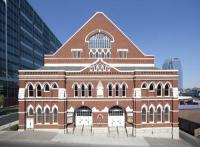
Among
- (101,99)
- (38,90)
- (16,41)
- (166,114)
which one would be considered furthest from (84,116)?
(16,41)

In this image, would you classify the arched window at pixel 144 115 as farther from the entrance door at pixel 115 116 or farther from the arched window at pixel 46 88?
the arched window at pixel 46 88

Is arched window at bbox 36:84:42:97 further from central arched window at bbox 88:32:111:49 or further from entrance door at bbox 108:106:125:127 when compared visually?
central arched window at bbox 88:32:111:49

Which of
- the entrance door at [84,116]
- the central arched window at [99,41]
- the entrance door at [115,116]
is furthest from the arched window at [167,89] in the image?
the central arched window at [99,41]

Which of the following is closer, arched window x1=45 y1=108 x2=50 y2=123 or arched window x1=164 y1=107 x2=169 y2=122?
arched window x1=45 y1=108 x2=50 y2=123

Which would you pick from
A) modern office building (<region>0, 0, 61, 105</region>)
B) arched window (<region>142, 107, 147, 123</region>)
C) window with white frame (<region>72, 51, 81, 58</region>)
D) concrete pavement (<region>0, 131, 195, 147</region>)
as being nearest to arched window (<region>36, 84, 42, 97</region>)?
concrete pavement (<region>0, 131, 195, 147</region>)

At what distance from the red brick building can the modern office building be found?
42.3 metres

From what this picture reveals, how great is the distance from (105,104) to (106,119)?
2377mm

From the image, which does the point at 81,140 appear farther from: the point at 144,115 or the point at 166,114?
the point at 166,114

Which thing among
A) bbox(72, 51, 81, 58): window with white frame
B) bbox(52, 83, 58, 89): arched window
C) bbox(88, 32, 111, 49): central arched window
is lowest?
bbox(52, 83, 58, 89): arched window

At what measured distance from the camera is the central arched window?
48.3 m

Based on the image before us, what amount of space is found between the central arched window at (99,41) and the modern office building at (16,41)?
40975 millimetres

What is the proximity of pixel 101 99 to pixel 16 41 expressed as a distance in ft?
196

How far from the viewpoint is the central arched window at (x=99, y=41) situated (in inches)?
1903

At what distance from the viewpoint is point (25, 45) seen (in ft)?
336
